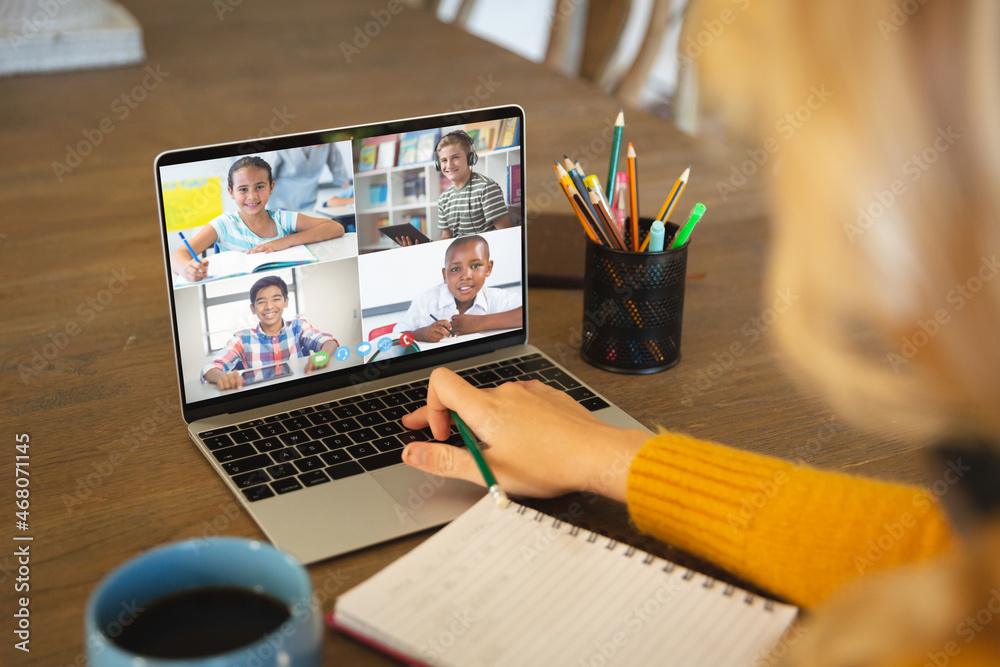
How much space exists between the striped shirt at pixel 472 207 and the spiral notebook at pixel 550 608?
348mm

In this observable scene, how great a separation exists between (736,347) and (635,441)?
0.34 metres

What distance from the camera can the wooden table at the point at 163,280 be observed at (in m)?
0.71

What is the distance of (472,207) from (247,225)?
0.75ft

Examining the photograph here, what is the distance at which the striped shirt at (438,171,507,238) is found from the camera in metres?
0.88

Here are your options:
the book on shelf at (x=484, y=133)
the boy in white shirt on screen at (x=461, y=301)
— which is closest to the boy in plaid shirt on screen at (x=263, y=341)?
the boy in white shirt on screen at (x=461, y=301)

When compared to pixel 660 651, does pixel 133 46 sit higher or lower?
higher

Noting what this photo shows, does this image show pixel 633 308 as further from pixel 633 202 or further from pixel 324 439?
pixel 324 439

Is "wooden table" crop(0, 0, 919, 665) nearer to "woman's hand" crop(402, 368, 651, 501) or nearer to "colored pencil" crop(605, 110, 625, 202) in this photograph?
"woman's hand" crop(402, 368, 651, 501)

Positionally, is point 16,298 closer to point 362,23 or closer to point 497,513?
point 497,513

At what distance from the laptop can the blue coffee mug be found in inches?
6.2

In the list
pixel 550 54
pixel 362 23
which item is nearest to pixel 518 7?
pixel 550 54

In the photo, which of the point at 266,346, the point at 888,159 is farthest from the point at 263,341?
the point at 888,159

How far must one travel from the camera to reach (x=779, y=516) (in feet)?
2.06

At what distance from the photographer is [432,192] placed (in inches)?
34.1
